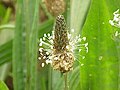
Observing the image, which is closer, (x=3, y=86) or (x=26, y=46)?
(x=3, y=86)

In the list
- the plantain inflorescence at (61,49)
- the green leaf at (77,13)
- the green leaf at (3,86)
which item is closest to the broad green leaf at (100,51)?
the plantain inflorescence at (61,49)

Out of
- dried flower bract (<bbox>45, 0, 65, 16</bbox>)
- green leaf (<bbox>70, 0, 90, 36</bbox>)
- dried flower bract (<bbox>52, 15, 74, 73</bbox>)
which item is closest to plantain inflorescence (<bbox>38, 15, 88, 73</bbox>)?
dried flower bract (<bbox>52, 15, 74, 73</bbox>)

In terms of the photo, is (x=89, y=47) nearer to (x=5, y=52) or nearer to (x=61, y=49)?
(x=61, y=49)

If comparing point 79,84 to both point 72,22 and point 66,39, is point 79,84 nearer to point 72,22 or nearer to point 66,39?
point 66,39

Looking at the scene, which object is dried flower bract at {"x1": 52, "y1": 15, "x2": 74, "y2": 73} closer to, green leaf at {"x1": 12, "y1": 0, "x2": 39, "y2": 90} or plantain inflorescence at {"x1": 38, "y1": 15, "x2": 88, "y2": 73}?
plantain inflorescence at {"x1": 38, "y1": 15, "x2": 88, "y2": 73}

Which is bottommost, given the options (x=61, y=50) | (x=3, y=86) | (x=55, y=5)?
(x=3, y=86)

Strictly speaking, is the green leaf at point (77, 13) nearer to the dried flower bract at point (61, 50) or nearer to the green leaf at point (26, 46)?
the green leaf at point (26, 46)

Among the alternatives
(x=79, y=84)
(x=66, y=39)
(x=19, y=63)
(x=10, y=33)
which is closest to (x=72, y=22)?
(x=19, y=63)

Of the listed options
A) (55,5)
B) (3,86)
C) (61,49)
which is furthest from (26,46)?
(61,49)
